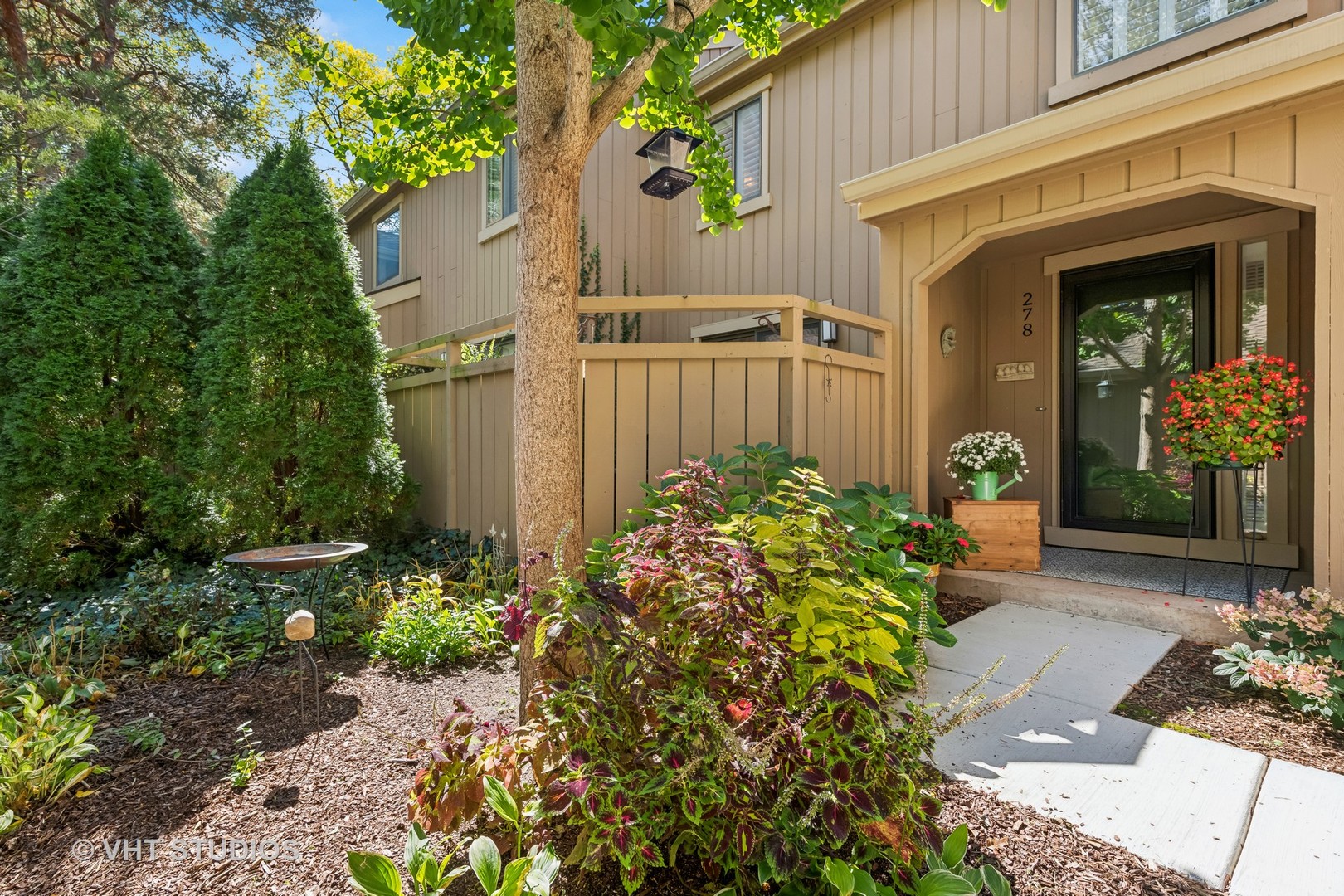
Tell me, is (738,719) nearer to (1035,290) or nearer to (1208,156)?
(1208,156)

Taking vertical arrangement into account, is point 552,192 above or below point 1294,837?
above

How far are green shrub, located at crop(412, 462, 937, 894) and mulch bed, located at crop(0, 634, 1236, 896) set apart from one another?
0.22 meters

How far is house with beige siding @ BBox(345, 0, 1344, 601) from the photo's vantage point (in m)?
2.90

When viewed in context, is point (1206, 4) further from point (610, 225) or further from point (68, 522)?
point (68, 522)

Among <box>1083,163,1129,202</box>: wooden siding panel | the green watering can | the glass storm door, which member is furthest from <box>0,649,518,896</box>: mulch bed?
the glass storm door

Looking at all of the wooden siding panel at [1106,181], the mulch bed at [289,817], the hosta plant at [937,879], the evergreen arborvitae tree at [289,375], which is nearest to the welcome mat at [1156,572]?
the wooden siding panel at [1106,181]

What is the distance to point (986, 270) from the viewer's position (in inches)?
203

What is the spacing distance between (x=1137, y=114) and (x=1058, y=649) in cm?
247

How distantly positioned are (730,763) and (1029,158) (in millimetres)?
3425

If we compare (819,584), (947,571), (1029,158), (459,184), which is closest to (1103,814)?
(819,584)

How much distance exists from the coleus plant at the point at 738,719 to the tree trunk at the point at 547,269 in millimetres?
490

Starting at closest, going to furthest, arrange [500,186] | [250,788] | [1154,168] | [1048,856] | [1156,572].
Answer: [1048,856], [250,788], [1154,168], [1156,572], [500,186]

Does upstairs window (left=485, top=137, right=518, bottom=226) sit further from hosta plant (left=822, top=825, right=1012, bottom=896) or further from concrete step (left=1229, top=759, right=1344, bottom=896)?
concrete step (left=1229, top=759, right=1344, bottom=896)

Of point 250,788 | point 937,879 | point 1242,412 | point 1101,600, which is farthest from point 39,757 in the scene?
point 1242,412
